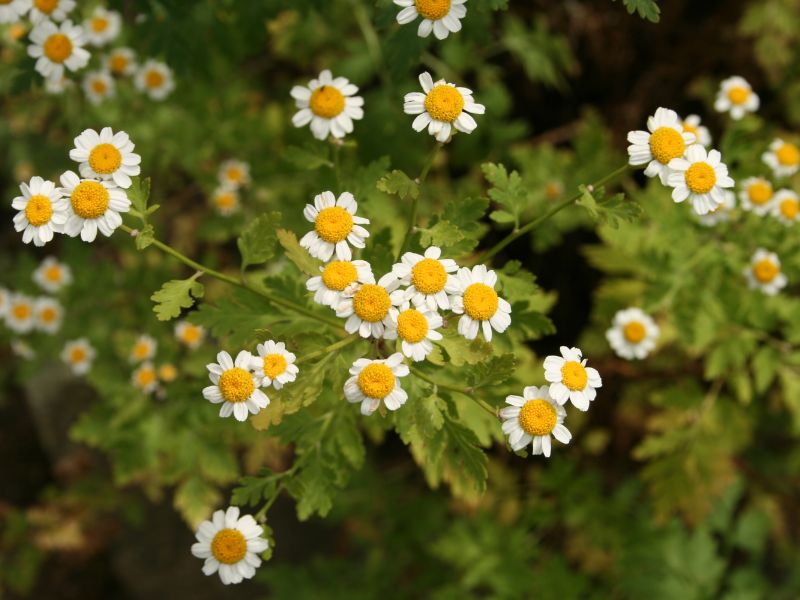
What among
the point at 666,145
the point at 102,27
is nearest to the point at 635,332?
the point at 666,145

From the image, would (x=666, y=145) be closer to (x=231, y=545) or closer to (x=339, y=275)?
(x=339, y=275)

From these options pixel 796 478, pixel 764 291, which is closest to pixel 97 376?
pixel 764 291

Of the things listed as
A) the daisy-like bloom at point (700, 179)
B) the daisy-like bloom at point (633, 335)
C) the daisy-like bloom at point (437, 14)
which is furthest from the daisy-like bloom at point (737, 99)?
the daisy-like bloom at point (437, 14)

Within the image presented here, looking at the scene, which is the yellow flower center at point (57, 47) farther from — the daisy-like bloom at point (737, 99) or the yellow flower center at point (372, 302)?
the daisy-like bloom at point (737, 99)

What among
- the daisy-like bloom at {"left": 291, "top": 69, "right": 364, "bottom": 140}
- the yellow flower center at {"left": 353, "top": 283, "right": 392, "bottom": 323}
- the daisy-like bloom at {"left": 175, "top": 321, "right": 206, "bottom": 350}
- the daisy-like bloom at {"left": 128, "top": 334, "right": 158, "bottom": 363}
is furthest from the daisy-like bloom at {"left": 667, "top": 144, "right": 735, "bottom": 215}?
the daisy-like bloom at {"left": 128, "top": 334, "right": 158, "bottom": 363}

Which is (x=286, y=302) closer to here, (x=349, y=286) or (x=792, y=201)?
(x=349, y=286)

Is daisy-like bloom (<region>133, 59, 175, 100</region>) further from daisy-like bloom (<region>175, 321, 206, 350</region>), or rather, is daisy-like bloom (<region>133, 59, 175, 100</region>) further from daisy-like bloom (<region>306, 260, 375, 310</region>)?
daisy-like bloom (<region>306, 260, 375, 310</region>)

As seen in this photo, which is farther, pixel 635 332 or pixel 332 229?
pixel 635 332
